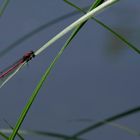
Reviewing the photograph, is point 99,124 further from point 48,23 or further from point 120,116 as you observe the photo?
point 48,23

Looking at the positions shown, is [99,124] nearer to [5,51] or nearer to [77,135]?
[77,135]

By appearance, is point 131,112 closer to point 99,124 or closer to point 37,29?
point 99,124

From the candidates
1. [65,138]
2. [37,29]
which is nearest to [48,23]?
[37,29]

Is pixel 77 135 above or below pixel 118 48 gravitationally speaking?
below

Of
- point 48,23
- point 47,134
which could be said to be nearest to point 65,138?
point 47,134

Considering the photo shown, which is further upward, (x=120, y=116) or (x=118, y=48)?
(x=118, y=48)

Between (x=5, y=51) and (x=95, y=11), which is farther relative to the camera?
(x=5, y=51)

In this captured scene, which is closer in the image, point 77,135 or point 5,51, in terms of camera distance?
point 77,135
